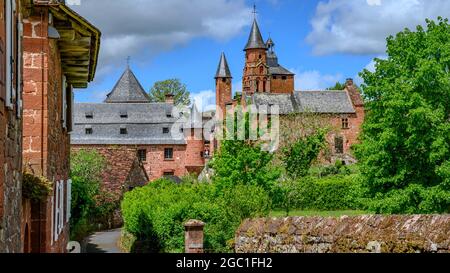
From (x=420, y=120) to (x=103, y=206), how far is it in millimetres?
18725

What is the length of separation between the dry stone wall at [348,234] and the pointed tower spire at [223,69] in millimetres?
99032

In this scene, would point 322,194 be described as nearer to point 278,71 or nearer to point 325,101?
point 325,101

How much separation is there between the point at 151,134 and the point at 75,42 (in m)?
63.8

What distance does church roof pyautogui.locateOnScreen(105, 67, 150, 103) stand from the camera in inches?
3324

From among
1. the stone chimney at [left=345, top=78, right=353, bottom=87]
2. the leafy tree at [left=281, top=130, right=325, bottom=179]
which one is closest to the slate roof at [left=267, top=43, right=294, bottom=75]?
the stone chimney at [left=345, top=78, right=353, bottom=87]

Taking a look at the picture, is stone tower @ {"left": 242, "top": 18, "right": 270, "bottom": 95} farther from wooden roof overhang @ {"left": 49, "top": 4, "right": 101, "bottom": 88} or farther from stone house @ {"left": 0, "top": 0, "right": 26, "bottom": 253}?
stone house @ {"left": 0, "top": 0, "right": 26, "bottom": 253}

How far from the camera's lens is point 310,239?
9438mm

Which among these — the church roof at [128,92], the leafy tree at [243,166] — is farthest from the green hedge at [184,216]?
the church roof at [128,92]

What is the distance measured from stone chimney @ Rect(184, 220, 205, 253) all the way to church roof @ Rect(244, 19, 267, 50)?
317ft

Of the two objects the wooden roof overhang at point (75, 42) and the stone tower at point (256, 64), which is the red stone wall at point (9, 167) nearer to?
the wooden roof overhang at point (75, 42)

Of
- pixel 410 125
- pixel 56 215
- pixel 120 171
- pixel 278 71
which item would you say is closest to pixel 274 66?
pixel 278 71

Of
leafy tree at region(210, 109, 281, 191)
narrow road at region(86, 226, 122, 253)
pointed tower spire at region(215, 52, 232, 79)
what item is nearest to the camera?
narrow road at region(86, 226, 122, 253)

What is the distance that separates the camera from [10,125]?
7.98 meters
